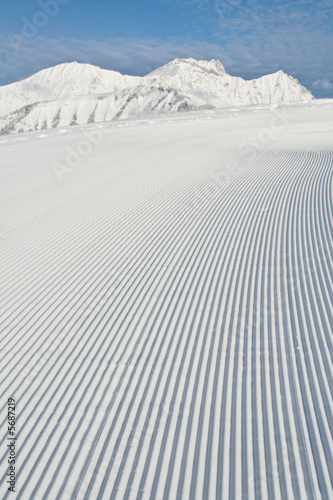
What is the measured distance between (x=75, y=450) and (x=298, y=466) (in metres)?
2.30

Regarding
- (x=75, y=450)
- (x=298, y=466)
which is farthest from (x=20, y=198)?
(x=298, y=466)

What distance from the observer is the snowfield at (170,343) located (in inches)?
146

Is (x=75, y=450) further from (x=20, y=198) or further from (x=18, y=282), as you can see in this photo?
(x=20, y=198)

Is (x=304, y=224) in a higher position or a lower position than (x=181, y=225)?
higher

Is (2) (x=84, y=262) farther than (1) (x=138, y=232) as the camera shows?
No

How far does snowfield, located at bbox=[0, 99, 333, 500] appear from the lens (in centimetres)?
370

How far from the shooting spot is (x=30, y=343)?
550 cm

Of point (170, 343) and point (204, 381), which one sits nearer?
point (204, 381)

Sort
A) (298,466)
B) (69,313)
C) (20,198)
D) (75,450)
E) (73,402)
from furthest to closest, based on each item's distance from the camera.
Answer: (20,198), (69,313), (73,402), (75,450), (298,466)

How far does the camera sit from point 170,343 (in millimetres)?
5418

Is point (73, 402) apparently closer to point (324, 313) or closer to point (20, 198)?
point (324, 313)

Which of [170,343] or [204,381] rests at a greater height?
[170,343]

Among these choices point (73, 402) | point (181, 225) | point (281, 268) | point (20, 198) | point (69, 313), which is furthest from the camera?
point (20, 198)

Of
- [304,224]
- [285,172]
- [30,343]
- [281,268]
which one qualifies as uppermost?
[285,172]
